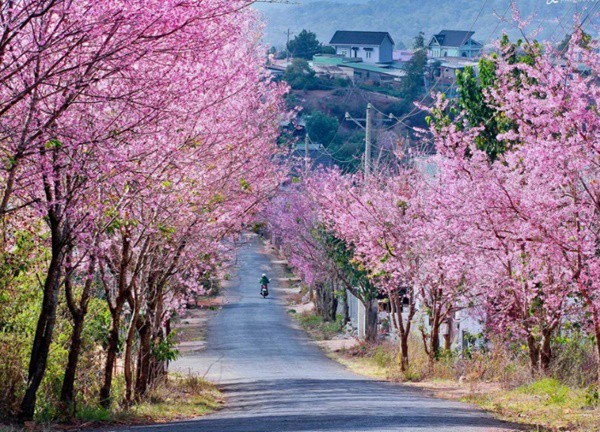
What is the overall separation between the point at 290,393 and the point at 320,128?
2369 inches

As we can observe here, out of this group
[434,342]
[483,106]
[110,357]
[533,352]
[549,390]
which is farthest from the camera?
[434,342]

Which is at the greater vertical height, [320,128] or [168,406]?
[320,128]

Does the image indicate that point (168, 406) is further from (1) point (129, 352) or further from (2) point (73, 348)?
(2) point (73, 348)

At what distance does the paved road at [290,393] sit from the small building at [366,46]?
260 feet

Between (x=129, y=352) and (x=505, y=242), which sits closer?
(x=505, y=242)

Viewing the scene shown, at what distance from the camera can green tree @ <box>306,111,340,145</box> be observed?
81.4 m

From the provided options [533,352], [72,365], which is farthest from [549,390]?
[72,365]

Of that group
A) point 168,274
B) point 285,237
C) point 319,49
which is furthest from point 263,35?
point 319,49

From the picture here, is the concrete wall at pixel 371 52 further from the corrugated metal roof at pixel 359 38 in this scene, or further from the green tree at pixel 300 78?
the green tree at pixel 300 78

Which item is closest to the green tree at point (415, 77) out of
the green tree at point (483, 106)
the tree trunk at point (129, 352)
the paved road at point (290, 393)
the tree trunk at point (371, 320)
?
the paved road at point (290, 393)

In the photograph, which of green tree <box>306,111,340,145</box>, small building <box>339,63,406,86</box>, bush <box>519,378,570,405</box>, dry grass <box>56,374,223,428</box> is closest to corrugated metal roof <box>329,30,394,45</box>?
small building <box>339,63,406,86</box>

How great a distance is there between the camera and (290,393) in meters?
23.0

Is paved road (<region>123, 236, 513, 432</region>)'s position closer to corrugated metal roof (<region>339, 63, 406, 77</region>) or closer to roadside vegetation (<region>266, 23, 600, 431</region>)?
roadside vegetation (<region>266, 23, 600, 431</region>)

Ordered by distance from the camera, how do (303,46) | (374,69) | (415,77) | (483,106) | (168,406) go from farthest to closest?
(303,46), (374,69), (415,77), (483,106), (168,406)
